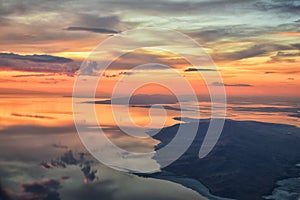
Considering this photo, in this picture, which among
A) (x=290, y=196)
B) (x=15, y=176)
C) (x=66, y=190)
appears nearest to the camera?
(x=15, y=176)

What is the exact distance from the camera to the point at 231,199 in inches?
7549

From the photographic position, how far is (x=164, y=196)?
609 ft

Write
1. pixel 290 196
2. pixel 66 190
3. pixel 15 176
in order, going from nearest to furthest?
pixel 15 176
pixel 290 196
pixel 66 190

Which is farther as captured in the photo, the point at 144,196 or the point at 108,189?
the point at 108,189

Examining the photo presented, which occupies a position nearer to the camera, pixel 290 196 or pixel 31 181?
pixel 290 196

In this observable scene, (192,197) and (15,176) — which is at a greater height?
(15,176)

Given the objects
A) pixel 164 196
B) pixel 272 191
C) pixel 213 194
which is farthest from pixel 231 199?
pixel 164 196

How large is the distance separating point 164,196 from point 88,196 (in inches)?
1695

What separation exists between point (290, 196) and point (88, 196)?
106606 mm

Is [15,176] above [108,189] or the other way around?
above

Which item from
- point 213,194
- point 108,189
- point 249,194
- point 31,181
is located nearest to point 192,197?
point 213,194

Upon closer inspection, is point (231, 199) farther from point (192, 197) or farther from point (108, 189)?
point (108, 189)

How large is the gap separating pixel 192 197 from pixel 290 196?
49743 millimetres

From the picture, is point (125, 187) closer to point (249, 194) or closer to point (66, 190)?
point (66, 190)
